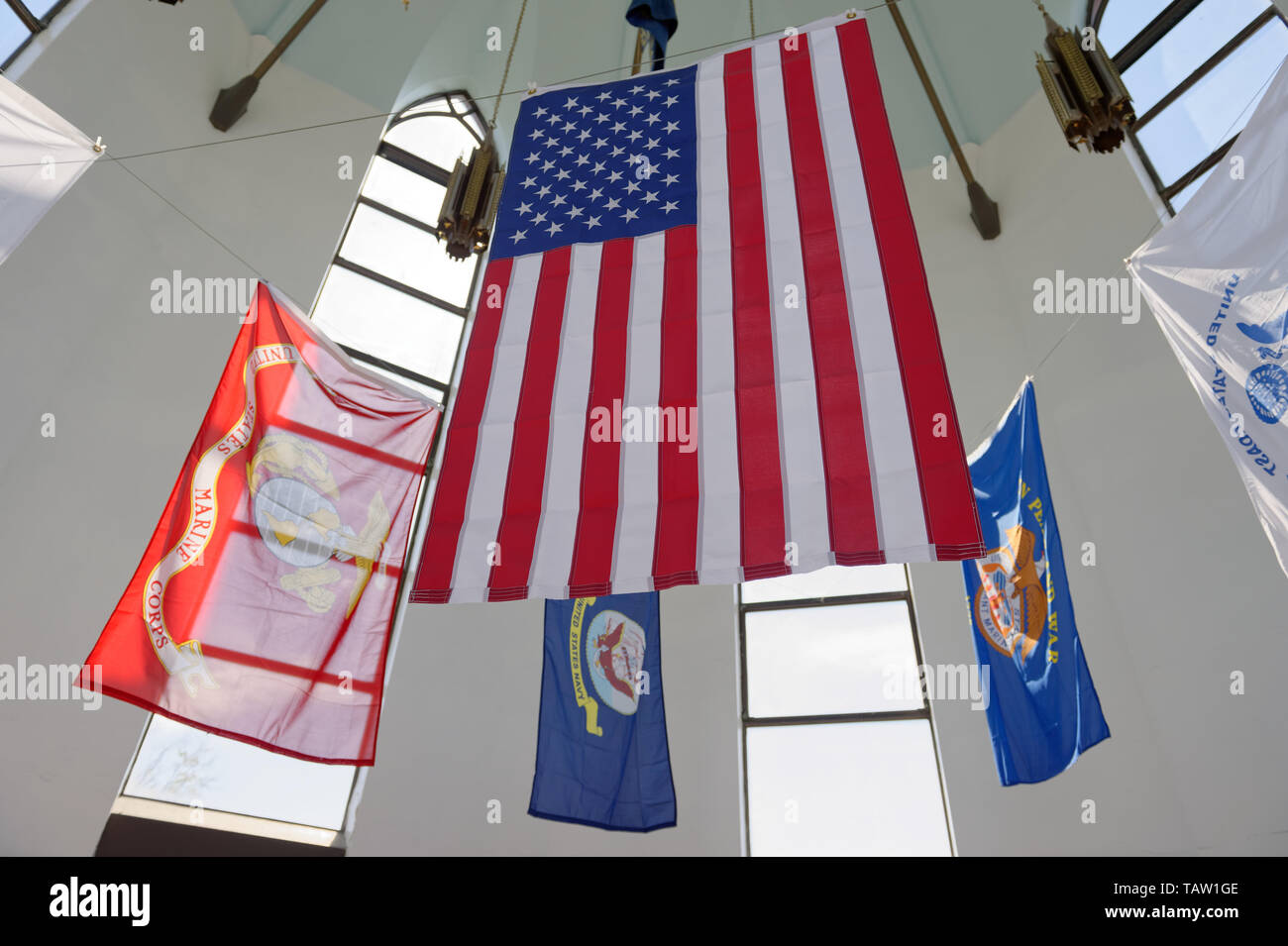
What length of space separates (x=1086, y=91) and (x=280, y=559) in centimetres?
577

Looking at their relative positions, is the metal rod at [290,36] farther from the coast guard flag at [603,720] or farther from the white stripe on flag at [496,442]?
the coast guard flag at [603,720]

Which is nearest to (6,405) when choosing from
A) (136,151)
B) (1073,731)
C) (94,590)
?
(94,590)

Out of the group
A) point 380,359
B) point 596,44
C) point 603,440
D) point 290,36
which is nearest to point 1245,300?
point 603,440

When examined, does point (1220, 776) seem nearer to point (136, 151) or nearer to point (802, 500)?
point (802, 500)

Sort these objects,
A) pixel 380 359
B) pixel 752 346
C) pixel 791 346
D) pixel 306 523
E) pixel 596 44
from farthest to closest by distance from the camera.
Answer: pixel 596 44 → pixel 380 359 → pixel 306 523 → pixel 752 346 → pixel 791 346

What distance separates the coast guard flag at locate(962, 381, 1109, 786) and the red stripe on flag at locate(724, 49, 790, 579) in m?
1.72

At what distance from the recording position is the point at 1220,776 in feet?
18.1

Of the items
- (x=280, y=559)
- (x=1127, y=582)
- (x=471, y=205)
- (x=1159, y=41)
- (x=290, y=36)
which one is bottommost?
(x=1127, y=582)

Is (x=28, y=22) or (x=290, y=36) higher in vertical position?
(x=290, y=36)

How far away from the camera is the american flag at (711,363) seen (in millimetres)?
3910

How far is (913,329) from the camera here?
421cm

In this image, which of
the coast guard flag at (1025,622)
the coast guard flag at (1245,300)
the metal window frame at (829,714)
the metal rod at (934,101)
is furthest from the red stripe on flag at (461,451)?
the metal rod at (934,101)

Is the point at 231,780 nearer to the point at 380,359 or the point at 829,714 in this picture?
the point at 380,359
